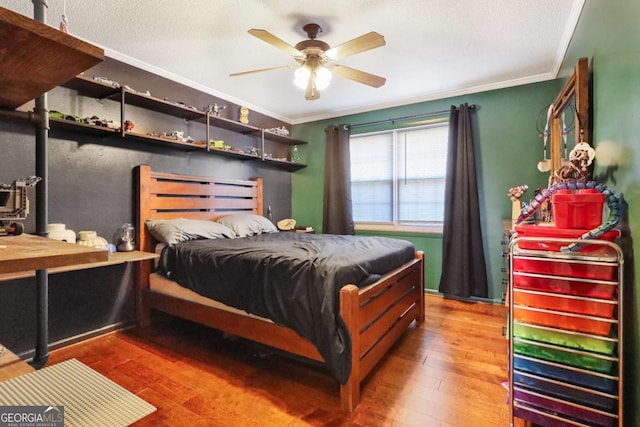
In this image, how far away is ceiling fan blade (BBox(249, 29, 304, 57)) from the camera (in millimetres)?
1893

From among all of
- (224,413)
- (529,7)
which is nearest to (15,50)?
(224,413)

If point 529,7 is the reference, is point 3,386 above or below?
below

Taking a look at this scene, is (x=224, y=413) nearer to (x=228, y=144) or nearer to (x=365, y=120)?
(x=228, y=144)

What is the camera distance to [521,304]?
1382mm

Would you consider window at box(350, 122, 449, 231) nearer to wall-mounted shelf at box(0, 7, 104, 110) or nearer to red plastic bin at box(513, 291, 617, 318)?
red plastic bin at box(513, 291, 617, 318)

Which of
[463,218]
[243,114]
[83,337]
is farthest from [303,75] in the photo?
[83,337]

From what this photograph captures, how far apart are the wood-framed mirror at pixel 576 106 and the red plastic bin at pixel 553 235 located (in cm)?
80

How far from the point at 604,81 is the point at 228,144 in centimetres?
340

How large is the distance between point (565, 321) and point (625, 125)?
2.85 feet

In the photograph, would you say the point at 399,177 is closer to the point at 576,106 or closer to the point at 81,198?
the point at 576,106

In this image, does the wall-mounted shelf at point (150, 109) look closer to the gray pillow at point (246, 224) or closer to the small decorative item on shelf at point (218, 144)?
the small decorative item on shelf at point (218, 144)

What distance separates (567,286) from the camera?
129 cm

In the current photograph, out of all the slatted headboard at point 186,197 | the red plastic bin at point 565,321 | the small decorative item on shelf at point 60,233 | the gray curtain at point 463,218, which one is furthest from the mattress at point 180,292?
the gray curtain at point 463,218

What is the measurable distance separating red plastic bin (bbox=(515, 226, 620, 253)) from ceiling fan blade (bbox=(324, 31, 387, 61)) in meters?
1.35
